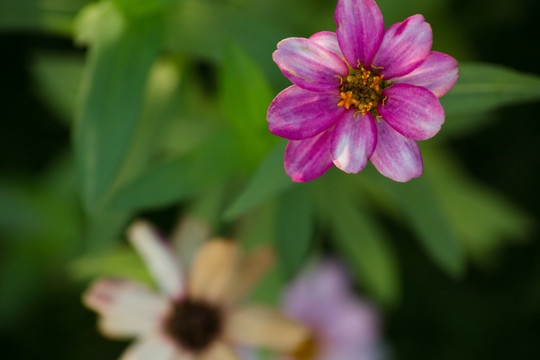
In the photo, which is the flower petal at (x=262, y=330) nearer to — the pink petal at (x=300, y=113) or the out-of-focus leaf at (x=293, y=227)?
the out-of-focus leaf at (x=293, y=227)

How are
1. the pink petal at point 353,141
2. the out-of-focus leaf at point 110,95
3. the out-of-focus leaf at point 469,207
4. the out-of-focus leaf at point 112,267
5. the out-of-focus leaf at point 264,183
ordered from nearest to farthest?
the pink petal at point 353,141 → the out-of-focus leaf at point 264,183 → the out-of-focus leaf at point 110,95 → the out-of-focus leaf at point 112,267 → the out-of-focus leaf at point 469,207

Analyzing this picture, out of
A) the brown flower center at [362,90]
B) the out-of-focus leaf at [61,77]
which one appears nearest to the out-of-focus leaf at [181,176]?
the brown flower center at [362,90]

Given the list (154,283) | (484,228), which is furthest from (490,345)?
(154,283)

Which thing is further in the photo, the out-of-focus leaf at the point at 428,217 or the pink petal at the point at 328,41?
the out-of-focus leaf at the point at 428,217

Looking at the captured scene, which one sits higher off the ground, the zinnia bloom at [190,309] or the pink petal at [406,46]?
the pink petal at [406,46]

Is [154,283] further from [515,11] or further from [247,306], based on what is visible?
[515,11]

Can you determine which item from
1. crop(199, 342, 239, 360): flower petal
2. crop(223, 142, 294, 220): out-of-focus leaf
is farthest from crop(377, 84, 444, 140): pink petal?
crop(199, 342, 239, 360): flower petal

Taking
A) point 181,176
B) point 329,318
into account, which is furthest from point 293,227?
point 329,318
